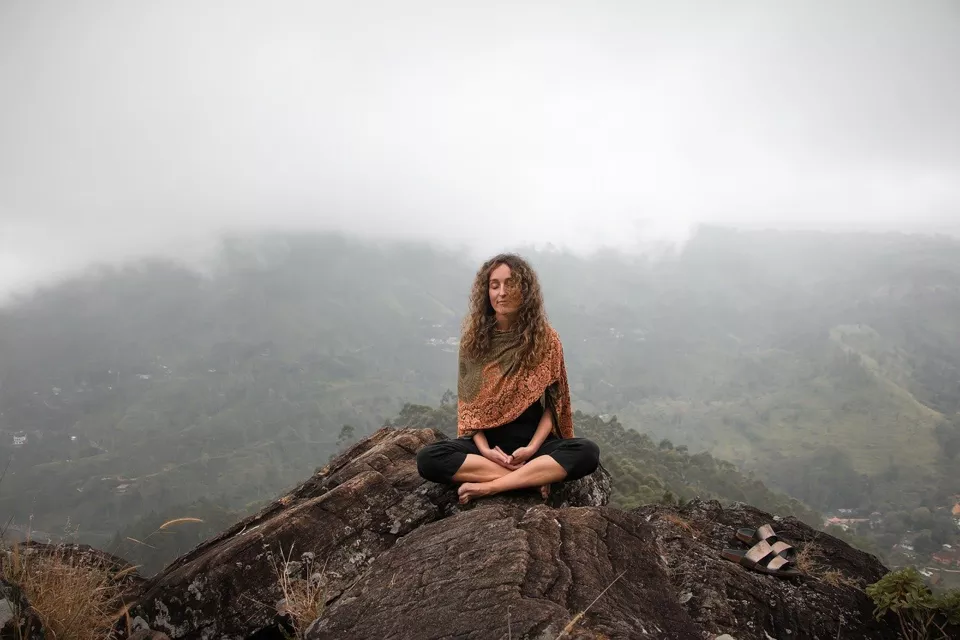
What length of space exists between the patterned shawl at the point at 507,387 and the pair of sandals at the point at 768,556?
2.18m

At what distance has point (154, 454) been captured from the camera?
7101 inches

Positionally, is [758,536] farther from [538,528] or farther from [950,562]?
[950,562]

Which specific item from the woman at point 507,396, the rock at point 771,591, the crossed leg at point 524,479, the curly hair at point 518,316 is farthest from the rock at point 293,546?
the curly hair at point 518,316

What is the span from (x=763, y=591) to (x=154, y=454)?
216758mm

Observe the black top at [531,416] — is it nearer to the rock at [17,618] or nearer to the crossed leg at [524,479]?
the crossed leg at [524,479]

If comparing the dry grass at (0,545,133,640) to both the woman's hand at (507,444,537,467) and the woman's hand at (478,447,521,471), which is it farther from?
the woman's hand at (507,444,537,467)

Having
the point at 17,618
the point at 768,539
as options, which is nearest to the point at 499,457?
the point at 768,539

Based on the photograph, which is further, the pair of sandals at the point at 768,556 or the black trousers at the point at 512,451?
the black trousers at the point at 512,451

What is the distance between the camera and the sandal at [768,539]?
5477 mm

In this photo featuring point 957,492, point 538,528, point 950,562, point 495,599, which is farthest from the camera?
point 957,492

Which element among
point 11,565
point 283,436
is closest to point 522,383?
point 11,565

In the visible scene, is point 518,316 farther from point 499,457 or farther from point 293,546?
point 293,546

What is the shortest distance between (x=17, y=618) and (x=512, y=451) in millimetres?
4335

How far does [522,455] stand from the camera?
18.3 ft
